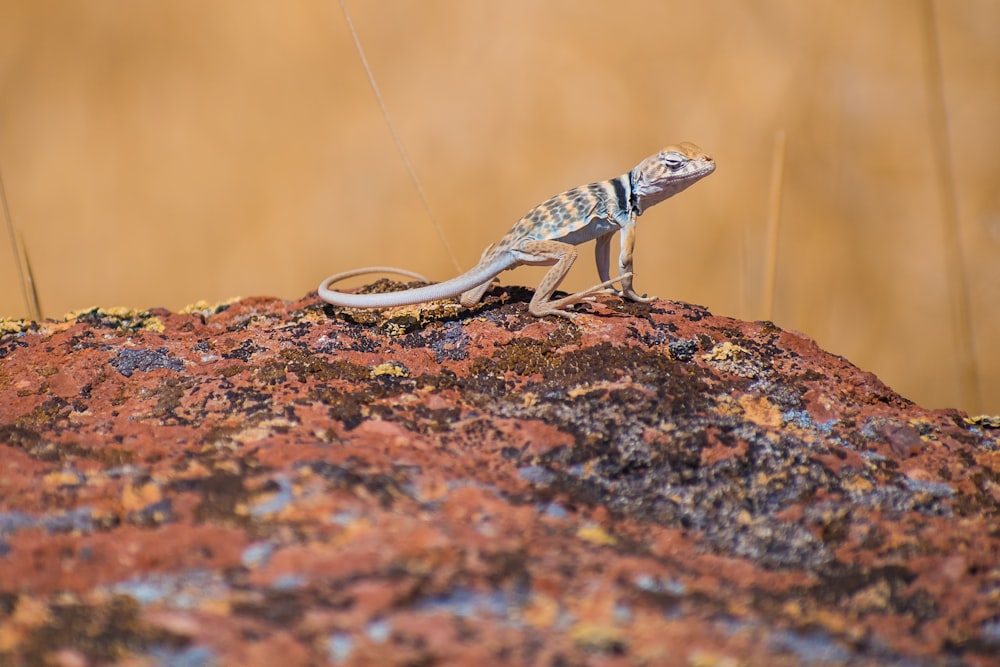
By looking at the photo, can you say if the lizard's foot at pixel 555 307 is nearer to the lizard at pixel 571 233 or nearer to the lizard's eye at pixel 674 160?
the lizard at pixel 571 233

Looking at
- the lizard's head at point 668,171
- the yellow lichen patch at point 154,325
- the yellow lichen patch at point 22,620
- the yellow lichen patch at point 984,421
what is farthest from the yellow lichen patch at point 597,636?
the lizard's head at point 668,171

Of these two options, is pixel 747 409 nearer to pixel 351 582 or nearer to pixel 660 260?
pixel 351 582

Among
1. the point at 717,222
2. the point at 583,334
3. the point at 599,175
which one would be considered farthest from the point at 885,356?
the point at 583,334

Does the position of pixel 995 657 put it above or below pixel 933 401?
above

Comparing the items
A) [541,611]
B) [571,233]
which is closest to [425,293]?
[571,233]

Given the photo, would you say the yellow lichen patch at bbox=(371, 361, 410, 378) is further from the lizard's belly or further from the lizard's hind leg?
the lizard's belly

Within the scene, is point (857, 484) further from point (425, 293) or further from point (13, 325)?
point (13, 325)

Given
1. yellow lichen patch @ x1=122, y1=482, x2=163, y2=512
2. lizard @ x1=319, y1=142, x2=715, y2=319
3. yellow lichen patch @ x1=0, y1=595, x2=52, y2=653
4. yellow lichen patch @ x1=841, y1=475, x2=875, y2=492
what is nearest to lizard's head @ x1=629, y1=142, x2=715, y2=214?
lizard @ x1=319, y1=142, x2=715, y2=319
